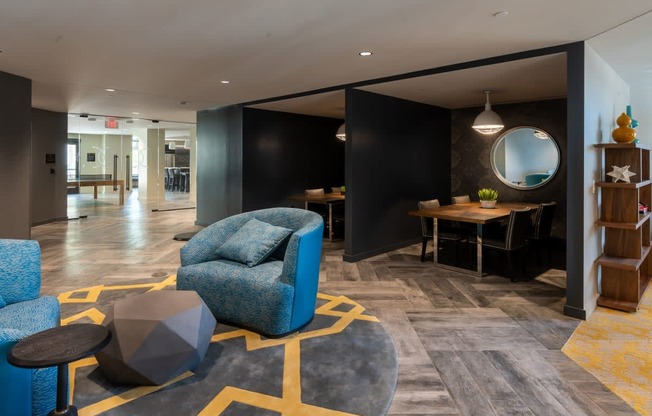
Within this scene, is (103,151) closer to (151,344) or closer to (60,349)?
(151,344)

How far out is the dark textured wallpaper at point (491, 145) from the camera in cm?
653

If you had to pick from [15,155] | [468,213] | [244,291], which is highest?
[15,155]

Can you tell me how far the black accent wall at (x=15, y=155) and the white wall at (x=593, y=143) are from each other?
6575 millimetres

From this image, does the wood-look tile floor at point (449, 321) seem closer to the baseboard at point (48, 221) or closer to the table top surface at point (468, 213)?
the table top surface at point (468, 213)

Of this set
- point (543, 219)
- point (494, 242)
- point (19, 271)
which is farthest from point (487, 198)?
point (19, 271)

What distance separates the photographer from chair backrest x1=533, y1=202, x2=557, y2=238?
5293mm

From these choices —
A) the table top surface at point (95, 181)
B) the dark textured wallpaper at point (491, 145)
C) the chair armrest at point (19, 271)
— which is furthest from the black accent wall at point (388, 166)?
the table top surface at point (95, 181)

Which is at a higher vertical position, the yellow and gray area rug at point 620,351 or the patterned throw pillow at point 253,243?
the patterned throw pillow at point 253,243

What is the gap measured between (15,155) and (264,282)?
4.78 meters

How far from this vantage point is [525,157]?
6887mm

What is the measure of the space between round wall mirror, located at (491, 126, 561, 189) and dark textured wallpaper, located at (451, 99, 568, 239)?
0.07 m

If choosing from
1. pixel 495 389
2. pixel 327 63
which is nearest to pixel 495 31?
pixel 327 63

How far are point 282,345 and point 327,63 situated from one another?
305cm

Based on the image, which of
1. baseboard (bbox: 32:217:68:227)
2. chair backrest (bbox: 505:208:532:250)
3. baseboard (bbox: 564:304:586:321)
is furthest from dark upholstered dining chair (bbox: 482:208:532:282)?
baseboard (bbox: 32:217:68:227)
